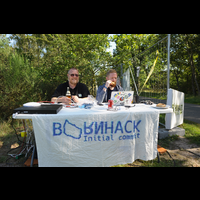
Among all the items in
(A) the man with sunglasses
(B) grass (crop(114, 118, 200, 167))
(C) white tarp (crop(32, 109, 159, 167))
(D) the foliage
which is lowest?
(B) grass (crop(114, 118, 200, 167))

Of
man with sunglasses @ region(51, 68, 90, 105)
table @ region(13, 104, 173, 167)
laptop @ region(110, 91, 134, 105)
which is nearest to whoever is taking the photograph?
table @ region(13, 104, 173, 167)

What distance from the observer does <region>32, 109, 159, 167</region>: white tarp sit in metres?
1.71

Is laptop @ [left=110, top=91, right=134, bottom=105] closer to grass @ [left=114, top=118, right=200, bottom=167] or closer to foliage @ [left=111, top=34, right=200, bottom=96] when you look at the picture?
grass @ [left=114, top=118, right=200, bottom=167]

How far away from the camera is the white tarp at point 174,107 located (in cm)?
318

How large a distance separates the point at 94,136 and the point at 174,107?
2468mm

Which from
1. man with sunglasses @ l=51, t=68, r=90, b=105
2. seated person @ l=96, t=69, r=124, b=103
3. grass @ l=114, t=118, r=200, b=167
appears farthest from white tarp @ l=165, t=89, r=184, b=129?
man with sunglasses @ l=51, t=68, r=90, b=105

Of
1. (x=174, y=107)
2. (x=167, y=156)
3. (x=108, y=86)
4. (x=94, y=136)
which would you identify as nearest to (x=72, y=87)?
(x=108, y=86)

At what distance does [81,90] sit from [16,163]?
181 cm

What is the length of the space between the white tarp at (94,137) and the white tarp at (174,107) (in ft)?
4.99

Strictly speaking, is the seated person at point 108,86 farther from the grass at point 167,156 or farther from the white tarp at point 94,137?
the grass at point 167,156

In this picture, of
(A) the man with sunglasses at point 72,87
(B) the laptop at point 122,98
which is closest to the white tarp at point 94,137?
(B) the laptop at point 122,98

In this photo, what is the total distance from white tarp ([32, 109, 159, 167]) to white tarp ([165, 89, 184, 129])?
1520 millimetres

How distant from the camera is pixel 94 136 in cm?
181
